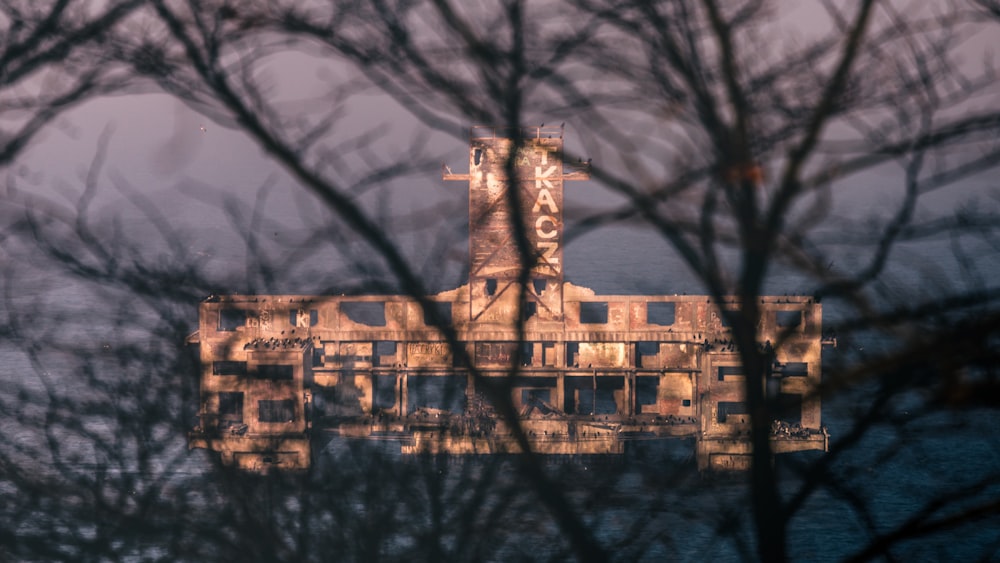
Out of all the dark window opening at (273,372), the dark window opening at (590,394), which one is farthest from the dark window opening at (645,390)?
the dark window opening at (273,372)

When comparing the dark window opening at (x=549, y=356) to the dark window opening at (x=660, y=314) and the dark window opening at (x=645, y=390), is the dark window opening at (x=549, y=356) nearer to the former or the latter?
the dark window opening at (x=645, y=390)

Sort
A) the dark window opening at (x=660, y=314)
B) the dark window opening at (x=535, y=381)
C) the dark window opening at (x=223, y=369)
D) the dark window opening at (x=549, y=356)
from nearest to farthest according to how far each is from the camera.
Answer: the dark window opening at (x=223, y=369) < the dark window opening at (x=549, y=356) < the dark window opening at (x=535, y=381) < the dark window opening at (x=660, y=314)

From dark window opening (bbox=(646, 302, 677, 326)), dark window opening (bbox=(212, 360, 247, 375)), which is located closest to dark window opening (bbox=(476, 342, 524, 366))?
dark window opening (bbox=(646, 302, 677, 326))

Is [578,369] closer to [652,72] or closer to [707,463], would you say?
[707,463]

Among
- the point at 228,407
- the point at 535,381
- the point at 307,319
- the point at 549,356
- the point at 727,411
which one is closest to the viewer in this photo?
the point at 228,407

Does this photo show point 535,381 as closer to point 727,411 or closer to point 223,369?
point 727,411

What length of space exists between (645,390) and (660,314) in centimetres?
1833

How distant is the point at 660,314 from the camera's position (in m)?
67.8

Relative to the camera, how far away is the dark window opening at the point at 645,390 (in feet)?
161

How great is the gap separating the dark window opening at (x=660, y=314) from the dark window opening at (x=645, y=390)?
12213mm

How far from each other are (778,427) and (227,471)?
128 ft

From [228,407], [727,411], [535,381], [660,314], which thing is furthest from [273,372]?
[660,314]

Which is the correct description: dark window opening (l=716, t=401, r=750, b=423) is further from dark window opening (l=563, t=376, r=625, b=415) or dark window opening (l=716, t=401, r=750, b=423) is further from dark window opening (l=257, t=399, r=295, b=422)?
dark window opening (l=257, t=399, r=295, b=422)

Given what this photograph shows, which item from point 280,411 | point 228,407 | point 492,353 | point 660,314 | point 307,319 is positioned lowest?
point 280,411
